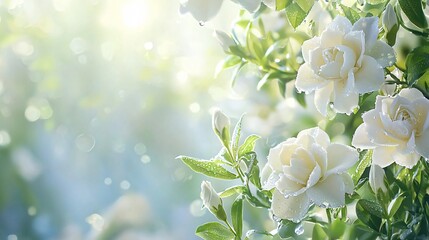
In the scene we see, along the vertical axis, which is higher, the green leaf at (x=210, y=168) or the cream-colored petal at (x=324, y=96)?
the cream-colored petal at (x=324, y=96)

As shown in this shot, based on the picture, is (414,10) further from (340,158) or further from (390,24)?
(340,158)

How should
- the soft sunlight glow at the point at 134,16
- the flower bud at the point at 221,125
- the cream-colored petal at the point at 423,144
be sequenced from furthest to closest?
the soft sunlight glow at the point at 134,16, the flower bud at the point at 221,125, the cream-colored petal at the point at 423,144

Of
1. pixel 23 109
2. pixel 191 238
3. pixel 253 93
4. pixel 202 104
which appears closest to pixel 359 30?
pixel 253 93

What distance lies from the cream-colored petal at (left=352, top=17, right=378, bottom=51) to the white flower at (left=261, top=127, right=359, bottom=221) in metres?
0.08

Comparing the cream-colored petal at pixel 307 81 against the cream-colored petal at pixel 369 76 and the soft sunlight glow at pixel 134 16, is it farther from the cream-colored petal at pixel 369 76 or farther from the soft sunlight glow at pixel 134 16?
the soft sunlight glow at pixel 134 16

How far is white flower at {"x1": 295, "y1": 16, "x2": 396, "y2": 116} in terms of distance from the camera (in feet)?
1.67

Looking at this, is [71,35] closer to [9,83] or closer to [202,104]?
[9,83]

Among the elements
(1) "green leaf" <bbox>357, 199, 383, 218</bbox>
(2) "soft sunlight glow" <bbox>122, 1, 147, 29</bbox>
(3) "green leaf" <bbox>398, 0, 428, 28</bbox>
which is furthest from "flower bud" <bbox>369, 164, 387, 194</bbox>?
(2) "soft sunlight glow" <bbox>122, 1, 147, 29</bbox>

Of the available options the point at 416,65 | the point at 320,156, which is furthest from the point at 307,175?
the point at 416,65

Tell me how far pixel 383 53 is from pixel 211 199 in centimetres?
19

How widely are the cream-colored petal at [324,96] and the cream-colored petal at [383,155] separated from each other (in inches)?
1.9

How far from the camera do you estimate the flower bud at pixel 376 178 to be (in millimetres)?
542

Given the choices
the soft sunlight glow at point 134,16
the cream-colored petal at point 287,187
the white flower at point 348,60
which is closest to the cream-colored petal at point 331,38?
the white flower at point 348,60

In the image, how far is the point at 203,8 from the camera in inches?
20.9
